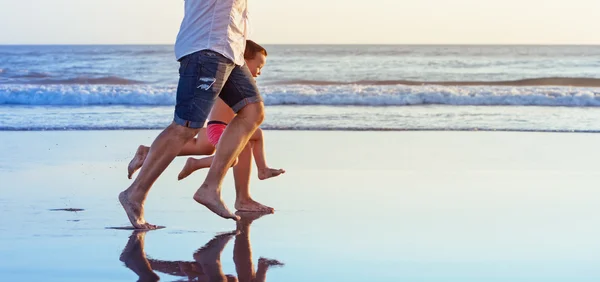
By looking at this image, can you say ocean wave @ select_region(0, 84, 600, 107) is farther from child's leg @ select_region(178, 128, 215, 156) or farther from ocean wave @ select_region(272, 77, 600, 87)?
ocean wave @ select_region(272, 77, 600, 87)

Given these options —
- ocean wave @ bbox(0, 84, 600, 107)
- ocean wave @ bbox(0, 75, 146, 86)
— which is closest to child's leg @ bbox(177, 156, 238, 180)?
A: ocean wave @ bbox(0, 84, 600, 107)

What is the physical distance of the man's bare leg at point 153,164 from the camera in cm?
502

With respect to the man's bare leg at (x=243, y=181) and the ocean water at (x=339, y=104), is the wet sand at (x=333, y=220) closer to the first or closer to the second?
the man's bare leg at (x=243, y=181)

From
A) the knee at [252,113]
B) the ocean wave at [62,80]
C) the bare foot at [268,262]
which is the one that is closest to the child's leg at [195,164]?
the knee at [252,113]

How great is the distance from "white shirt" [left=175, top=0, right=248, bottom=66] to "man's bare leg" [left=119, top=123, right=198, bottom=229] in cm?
40

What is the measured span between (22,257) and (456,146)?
5.71 meters

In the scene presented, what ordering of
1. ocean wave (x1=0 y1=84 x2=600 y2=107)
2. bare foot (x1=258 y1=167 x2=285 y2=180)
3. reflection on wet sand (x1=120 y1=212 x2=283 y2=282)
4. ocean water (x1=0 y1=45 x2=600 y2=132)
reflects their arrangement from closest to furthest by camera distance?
reflection on wet sand (x1=120 y1=212 x2=283 y2=282) → bare foot (x1=258 y1=167 x2=285 y2=180) → ocean water (x1=0 y1=45 x2=600 y2=132) → ocean wave (x1=0 y1=84 x2=600 y2=107)

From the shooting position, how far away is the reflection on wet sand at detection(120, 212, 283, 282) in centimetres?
413

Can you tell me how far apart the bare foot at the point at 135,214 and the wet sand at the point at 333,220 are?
0.36 feet

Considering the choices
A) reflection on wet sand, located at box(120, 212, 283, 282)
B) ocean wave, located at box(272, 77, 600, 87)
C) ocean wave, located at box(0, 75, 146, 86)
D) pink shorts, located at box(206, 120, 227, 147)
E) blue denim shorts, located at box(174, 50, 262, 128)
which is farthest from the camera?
ocean wave, located at box(272, 77, 600, 87)

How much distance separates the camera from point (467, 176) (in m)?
7.29

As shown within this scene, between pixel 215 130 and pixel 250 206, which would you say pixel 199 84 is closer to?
pixel 215 130

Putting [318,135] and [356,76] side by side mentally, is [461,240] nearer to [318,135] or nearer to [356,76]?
[318,135]

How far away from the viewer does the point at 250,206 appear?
591 centimetres
